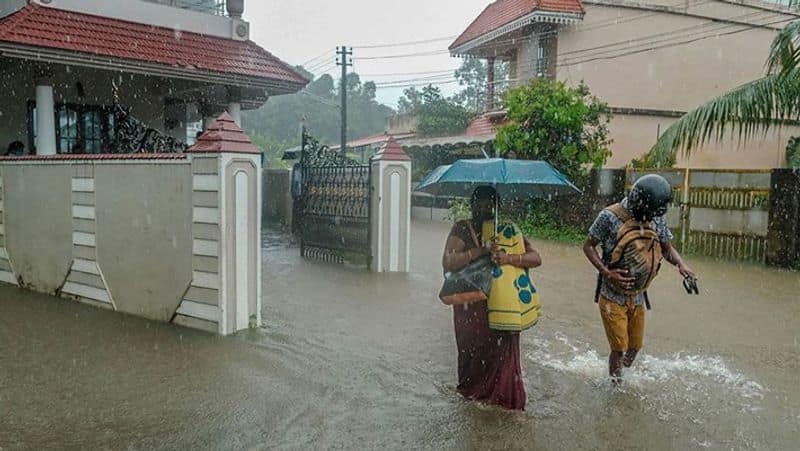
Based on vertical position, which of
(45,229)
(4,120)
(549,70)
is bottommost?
(45,229)

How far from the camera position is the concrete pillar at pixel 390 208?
9.90 meters

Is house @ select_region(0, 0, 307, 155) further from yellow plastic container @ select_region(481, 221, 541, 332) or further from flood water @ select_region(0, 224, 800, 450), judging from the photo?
yellow plastic container @ select_region(481, 221, 541, 332)

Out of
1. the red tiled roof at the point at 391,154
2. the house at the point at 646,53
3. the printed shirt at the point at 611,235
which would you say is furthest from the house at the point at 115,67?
the house at the point at 646,53

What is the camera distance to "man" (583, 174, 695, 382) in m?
4.39

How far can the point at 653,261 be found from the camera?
4.53 m

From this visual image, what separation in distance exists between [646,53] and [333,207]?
45.0 feet

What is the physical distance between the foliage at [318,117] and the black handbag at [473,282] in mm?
45007

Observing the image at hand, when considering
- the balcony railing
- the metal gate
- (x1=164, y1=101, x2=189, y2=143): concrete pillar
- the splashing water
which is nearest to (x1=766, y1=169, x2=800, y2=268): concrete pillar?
the splashing water

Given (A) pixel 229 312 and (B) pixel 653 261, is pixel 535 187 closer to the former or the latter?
(B) pixel 653 261

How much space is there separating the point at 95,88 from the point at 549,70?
1298 cm

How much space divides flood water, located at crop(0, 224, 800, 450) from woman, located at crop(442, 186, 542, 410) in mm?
162

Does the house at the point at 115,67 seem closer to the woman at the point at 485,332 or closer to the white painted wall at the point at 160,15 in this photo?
the white painted wall at the point at 160,15

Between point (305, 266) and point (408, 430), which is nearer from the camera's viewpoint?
point (408, 430)

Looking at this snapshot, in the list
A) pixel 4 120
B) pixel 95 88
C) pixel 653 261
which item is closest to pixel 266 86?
pixel 95 88
